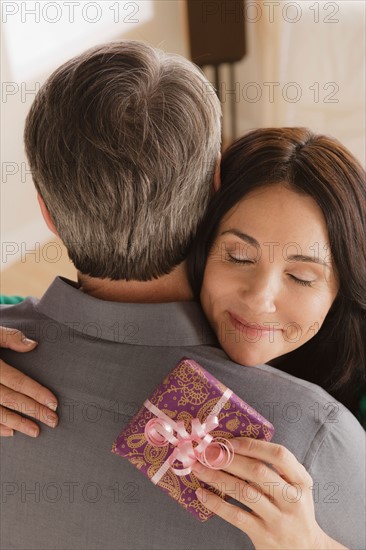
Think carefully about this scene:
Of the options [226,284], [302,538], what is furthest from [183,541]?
[226,284]

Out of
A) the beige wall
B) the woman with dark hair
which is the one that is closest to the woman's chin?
the woman with dark hair

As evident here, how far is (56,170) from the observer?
3.87 ft

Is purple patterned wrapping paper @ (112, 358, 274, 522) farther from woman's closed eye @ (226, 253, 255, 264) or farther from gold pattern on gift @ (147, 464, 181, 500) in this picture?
woman's closed eye @ (226, 253, 255, 264)

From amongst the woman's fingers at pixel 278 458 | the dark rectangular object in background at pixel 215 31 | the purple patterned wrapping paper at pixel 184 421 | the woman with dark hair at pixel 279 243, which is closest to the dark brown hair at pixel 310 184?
the woman with dark hair at pixel 279 243

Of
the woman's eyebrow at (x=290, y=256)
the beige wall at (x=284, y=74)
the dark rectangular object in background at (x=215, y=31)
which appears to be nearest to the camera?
the woman's eyebrow at (x=290, y=256)

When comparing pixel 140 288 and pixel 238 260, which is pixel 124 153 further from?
pixel 238 260

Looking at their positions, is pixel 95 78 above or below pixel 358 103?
above

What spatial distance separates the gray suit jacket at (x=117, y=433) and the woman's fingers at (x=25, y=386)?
2 cm

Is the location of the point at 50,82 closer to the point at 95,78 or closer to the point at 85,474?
the point at 95,78

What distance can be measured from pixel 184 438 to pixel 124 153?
0.43 m

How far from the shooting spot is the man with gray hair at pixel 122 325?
1.16 meters

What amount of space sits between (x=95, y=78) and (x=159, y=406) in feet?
1.66
